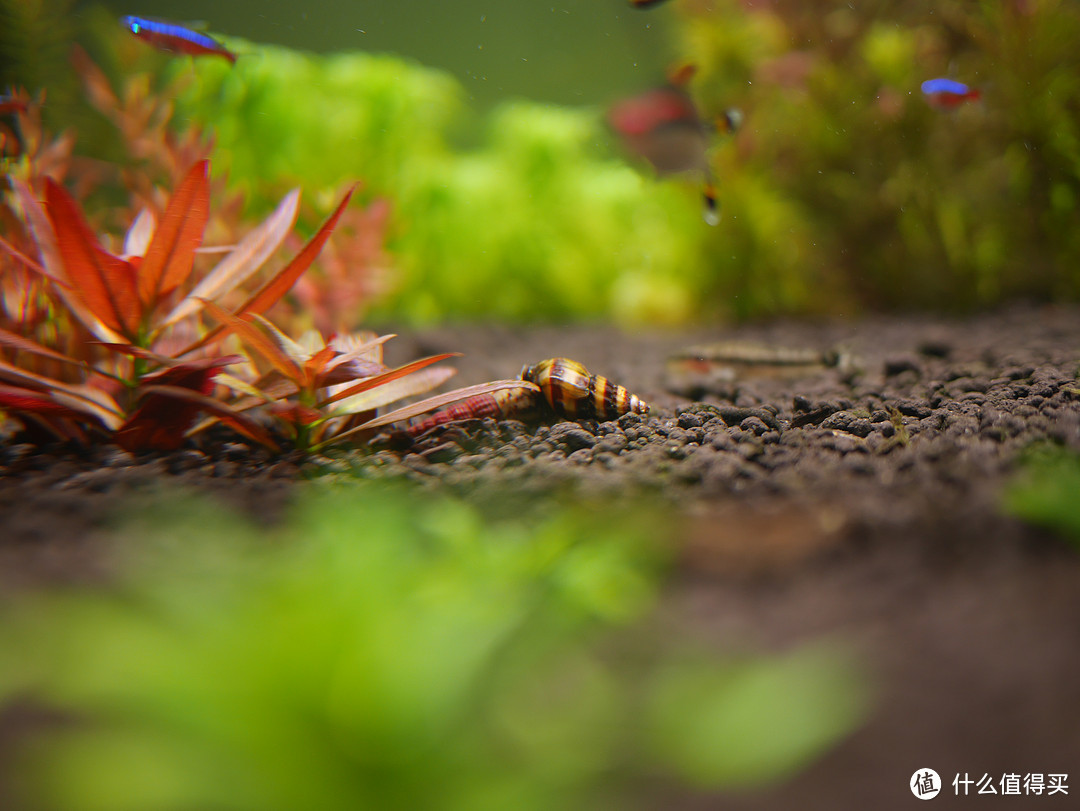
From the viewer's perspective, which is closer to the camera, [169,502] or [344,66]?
[169,502]

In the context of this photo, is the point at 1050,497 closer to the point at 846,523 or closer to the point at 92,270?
the point at 846,523

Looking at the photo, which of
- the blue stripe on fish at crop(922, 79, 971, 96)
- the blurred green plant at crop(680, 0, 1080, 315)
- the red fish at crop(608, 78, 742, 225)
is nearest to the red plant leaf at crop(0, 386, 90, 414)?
the red fish at crop(608, 78, 742, 225)

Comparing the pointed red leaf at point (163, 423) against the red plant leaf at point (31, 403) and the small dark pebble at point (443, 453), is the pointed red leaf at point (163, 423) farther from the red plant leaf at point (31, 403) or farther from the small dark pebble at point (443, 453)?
the small dark pebble at point (443, 453)

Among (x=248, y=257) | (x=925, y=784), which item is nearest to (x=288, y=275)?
(x=248, y=257)

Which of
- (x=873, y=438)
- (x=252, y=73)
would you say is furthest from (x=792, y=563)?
(x=252, y=73)

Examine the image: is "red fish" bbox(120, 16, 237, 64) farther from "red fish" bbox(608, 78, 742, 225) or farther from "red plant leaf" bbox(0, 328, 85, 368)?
"red fish" bbox(608, 78, 742, 225)

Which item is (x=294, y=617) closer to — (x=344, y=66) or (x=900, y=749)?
(x=900, y=749)

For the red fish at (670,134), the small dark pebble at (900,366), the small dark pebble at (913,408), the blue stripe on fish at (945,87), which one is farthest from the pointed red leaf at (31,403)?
the blue stripe on fish at (945,87)
